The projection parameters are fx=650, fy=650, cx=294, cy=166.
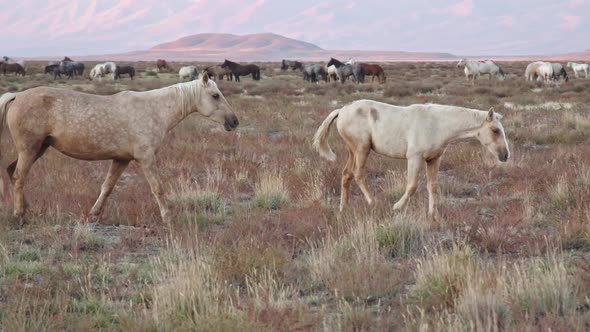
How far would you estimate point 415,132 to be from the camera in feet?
26.3

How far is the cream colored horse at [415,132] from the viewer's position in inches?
312

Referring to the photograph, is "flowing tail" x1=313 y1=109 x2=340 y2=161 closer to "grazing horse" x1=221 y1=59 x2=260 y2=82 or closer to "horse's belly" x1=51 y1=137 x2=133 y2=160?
"horse's belly" x1=51 y1=137 x2=133 y2=160

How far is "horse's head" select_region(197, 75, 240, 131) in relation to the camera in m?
8.07

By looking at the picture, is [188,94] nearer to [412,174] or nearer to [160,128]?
[160,128]

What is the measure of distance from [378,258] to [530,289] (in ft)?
4.96

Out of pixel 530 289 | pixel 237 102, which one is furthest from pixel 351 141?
pixel 237 102

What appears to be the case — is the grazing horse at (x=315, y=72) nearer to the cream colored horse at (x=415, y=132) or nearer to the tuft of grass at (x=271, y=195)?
the tuft of grass at (x=271, y=195)

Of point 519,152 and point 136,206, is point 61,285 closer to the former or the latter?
point 136,206

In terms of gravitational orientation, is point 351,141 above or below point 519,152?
above

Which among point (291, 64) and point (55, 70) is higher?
point (291, 64)

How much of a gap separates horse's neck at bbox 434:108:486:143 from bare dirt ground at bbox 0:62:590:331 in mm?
901

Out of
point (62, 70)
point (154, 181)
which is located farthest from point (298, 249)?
point (62, 70)

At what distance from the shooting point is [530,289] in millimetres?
4441

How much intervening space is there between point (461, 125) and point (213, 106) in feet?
10.1
